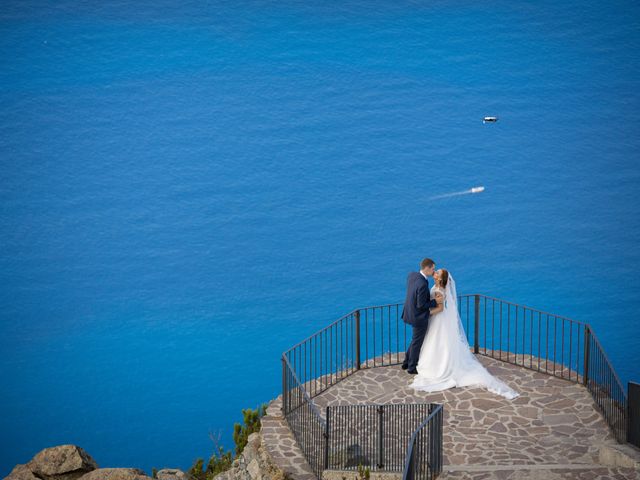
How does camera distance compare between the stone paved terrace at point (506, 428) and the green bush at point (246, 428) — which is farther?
the green bush at point (246, 428)

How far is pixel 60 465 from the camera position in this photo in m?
14.2

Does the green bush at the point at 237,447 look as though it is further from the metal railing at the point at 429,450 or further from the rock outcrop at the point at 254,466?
the metal railing at the point at 429,450

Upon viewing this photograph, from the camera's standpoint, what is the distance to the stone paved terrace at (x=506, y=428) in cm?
1077

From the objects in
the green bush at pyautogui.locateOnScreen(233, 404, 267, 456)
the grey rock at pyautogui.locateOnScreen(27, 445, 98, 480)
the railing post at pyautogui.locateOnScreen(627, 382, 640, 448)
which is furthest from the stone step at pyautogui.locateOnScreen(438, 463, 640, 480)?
the grey rock at pyautogui.locateOnScreen(27, 445, 98, 480)

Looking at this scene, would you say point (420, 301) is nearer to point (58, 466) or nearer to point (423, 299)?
point (423, 299)

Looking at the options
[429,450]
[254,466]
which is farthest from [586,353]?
[254,466]

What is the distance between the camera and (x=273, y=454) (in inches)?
494

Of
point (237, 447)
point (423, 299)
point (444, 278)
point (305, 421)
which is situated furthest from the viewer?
point (237, 447)

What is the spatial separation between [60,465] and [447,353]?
608cm

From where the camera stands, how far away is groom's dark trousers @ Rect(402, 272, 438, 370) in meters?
13.7

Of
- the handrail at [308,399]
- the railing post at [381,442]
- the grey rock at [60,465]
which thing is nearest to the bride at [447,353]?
the handrail at [308,399]

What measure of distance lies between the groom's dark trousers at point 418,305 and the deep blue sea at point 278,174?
786cm

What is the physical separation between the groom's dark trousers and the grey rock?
5.41 m

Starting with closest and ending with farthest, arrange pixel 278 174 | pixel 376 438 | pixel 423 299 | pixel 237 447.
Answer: pixel 376 438, pixel 423 299, pixel 237 447, pixel 278 174
